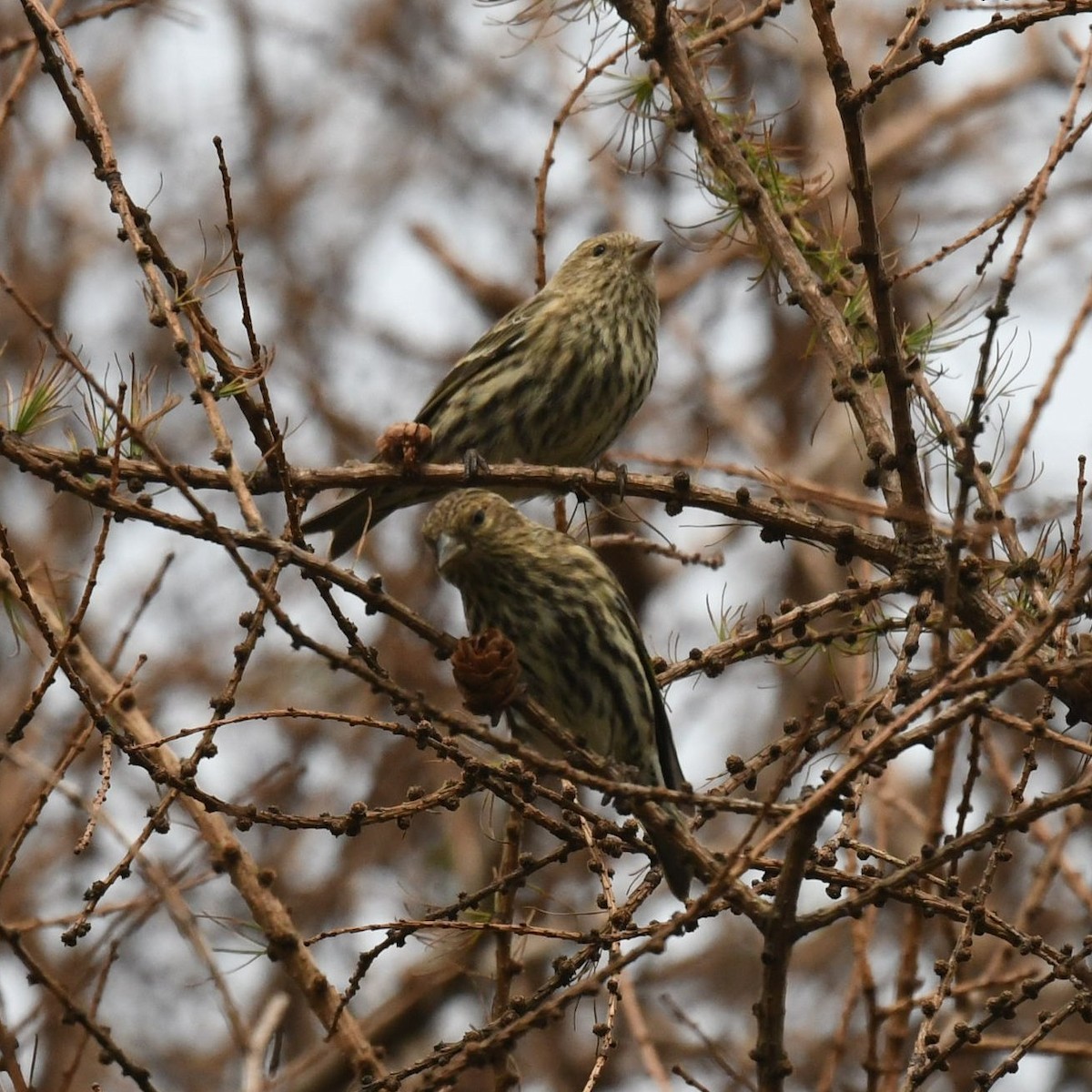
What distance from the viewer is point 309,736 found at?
954cm

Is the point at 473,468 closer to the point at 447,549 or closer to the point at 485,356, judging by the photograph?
the point at 447,549

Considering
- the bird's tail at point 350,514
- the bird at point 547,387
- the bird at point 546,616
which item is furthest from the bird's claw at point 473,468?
the bird at point 547,387

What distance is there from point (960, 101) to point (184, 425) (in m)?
6.56

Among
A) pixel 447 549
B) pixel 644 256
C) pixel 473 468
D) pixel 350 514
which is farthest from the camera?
pixel 644 256

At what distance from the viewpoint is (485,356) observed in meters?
6.03

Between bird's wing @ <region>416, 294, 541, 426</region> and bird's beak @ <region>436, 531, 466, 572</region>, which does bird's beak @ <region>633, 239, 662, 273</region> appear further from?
bird's beak @ <region>436, 531, 466, 572</region>

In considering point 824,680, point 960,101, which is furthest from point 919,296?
point 824,680

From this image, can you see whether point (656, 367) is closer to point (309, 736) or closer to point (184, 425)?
point (309, 736)

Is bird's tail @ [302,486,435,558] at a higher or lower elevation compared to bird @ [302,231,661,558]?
lower

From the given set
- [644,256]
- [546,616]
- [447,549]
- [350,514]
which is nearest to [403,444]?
[447,549]

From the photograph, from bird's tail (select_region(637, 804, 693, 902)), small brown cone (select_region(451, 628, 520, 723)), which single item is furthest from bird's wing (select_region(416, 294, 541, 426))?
small brown cone (select_region(451, 628, 520, 723))

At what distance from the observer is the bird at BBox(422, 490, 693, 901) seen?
4102mm

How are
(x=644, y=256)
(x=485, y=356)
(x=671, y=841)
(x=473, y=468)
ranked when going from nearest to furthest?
(x=671, y=841) < (x=473, y=468) < (x=485, y=356) < (x=644, y=256)

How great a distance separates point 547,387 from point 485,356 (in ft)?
1.10
